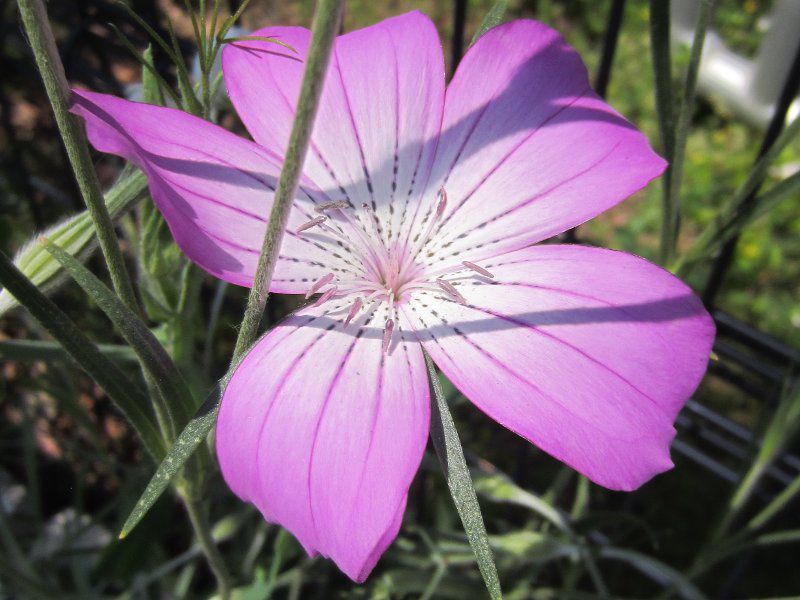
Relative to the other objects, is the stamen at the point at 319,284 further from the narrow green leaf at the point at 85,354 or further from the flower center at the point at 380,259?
the narrow green leaf at the point at 85,354

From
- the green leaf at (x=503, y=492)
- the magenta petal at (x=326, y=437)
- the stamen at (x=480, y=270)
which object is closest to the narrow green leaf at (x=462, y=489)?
the magenta petal at (x=326, y=437)

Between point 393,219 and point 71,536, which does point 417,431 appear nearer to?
point 393,219

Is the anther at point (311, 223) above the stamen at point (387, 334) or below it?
above

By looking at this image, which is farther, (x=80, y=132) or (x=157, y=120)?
(x=157, y=120)

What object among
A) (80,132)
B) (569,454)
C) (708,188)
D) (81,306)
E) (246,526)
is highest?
(80,132)

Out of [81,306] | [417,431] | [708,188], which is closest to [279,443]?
[417,431]

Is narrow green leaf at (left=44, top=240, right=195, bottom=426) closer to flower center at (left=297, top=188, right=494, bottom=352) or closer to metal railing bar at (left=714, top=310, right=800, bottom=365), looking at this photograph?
flower center at (left=297, top=188, right=494, bottom=352)

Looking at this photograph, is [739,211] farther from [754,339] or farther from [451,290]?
[754,339]

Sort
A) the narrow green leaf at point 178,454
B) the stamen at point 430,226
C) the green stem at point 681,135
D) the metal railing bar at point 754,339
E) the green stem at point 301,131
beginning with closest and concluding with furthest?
the green stem at point 301,131 < the narrow green leaf at point 178,454 < the green stem at point 681,135 < the stamen at point 430,226 < the metal railing bar at point 754,339
